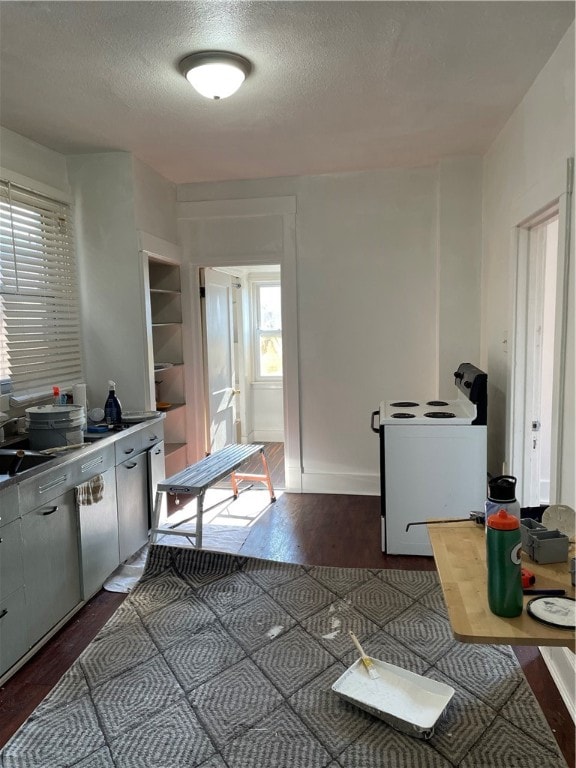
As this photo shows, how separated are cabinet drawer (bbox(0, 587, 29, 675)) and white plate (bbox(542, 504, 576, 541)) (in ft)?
6.82

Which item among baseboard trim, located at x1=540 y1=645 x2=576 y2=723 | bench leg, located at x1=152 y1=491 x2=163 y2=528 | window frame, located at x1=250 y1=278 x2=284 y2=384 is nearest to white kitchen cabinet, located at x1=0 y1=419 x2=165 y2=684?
bench leg, located at x1=152 y1=491 x2=163 y2=528

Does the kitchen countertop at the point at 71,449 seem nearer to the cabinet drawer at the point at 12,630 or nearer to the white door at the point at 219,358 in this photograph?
the cabinet drawer at the point at 12,630

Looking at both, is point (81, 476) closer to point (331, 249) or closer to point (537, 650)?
point (537, 650)

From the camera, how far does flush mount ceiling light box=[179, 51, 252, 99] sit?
7.79 feet

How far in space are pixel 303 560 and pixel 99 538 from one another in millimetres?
1206

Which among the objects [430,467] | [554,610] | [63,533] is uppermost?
[554,610]

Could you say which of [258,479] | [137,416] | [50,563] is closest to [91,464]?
[50,563]

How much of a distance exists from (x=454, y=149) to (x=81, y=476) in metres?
3.23

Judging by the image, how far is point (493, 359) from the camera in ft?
12.1

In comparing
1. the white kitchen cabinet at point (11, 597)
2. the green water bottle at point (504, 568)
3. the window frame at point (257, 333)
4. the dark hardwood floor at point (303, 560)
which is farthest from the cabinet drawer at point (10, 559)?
the window frame at point (257, 333)

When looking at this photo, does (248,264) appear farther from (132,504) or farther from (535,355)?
(535,355)

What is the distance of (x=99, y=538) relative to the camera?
2.98m

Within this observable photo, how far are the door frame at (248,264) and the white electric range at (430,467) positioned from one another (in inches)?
55.0

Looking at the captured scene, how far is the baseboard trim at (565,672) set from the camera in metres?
2.03
